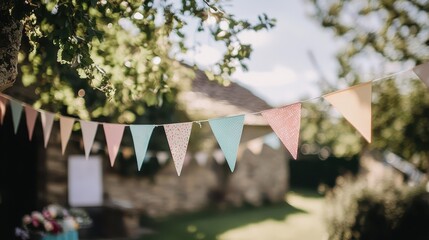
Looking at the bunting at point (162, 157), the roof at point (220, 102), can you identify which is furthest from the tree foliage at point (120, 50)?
the roof at point (220, 102)

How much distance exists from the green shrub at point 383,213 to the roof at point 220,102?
5294mm

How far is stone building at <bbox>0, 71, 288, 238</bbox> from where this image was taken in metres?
7.98

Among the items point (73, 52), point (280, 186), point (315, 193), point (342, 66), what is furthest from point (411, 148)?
point (73, 52)

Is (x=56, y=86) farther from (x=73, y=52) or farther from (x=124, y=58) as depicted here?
(x=73, y=52)

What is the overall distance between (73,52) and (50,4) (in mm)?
573

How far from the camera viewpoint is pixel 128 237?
9.03m

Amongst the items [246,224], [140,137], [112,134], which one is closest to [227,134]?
[140,137]

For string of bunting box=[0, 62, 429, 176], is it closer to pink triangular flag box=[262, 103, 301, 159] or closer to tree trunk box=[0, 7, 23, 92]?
pink triangular flag box=[262, 103, 301, 159]

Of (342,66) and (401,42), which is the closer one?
(401,42)

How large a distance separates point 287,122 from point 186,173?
9084mm

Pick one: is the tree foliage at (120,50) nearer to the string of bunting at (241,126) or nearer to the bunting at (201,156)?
the string of bunting at (241,126)

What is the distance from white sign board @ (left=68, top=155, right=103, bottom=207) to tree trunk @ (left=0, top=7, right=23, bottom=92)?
17.9 ft

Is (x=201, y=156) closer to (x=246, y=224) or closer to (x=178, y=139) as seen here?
(x=246, y=224)

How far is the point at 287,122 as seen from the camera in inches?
143
